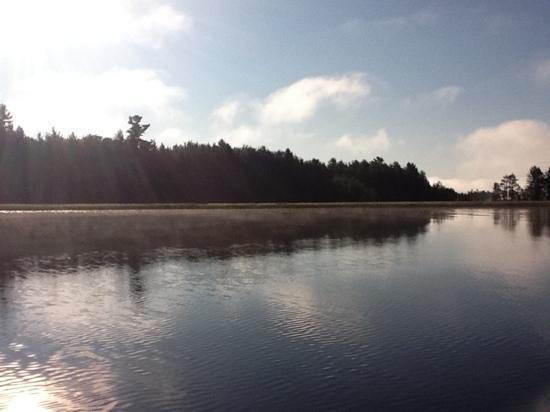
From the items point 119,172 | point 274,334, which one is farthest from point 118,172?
point 274,334

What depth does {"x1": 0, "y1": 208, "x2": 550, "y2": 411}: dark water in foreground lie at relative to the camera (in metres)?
9.22

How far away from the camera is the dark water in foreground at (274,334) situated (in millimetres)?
9219

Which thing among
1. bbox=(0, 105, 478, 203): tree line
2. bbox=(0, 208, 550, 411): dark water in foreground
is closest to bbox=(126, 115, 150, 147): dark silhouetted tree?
bbox=(0, 105, 478, 203): tree line

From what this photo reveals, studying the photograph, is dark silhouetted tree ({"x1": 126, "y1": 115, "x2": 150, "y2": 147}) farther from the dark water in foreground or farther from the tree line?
the dark water in foreground

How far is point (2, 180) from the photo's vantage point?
142 metres

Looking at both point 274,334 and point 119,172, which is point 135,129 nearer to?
point 119,172

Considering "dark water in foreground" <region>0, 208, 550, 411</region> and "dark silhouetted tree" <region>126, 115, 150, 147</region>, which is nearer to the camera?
"dark water in foreground" <region>0, 208, 550, 411</region>

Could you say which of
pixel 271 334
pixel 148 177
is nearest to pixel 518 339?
pixel 271 334

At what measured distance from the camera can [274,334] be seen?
13.0 meters

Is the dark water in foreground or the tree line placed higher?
the tree line

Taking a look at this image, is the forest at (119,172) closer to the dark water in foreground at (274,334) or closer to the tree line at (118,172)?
the tree line at (118,172)

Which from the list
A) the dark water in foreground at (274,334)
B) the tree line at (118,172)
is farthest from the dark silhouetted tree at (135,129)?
the dark water in foreground at (274,334)

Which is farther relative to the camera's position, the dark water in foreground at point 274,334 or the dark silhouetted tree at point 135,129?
the dark silhouetted tree at point 135,129

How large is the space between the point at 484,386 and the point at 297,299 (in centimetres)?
798
